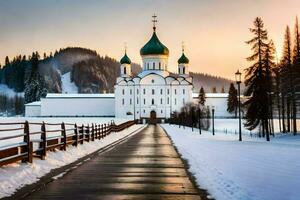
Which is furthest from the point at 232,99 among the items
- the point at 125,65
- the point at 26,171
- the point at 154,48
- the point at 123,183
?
the point at 123,183

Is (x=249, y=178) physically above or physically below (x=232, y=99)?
below

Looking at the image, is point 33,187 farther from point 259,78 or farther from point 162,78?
point 162,78

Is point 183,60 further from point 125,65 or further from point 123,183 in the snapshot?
point 123,183

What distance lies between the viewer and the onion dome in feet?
437

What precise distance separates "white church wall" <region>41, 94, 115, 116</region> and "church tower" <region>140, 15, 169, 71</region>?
19.0 meters

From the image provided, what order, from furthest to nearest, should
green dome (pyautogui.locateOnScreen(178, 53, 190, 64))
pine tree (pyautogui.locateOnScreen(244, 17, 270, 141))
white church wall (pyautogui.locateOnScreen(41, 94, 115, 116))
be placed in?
white church wall (pyautogui.locateOnScreen(41, 94, 115, 116)) → green dome (pyautogui.locateOnScreen(178, 53, 190, 64)) → pine tree (pyautogui.locateOnScreen(244, 17, 270, 141))

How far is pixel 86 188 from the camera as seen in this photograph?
35.6 feet

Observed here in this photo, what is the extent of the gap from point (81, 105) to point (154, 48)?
30145mm

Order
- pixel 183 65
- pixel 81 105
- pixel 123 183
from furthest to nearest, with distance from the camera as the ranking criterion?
pixel 81 105
pixel 183 65
pixel 123 183

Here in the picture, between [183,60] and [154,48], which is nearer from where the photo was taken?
[154,48]

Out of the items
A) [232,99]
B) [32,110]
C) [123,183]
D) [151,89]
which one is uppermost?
[151,89]

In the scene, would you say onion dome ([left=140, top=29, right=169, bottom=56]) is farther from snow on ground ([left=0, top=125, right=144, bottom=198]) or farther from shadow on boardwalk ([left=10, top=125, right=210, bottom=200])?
shadow on boardwalk ([left=10, top=125, right=210, bottom=200])

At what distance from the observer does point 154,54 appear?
134m

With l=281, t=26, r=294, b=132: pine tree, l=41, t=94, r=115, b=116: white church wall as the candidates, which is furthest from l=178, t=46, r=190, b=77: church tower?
l=281, t=26, r=294, b=132: pine tree
